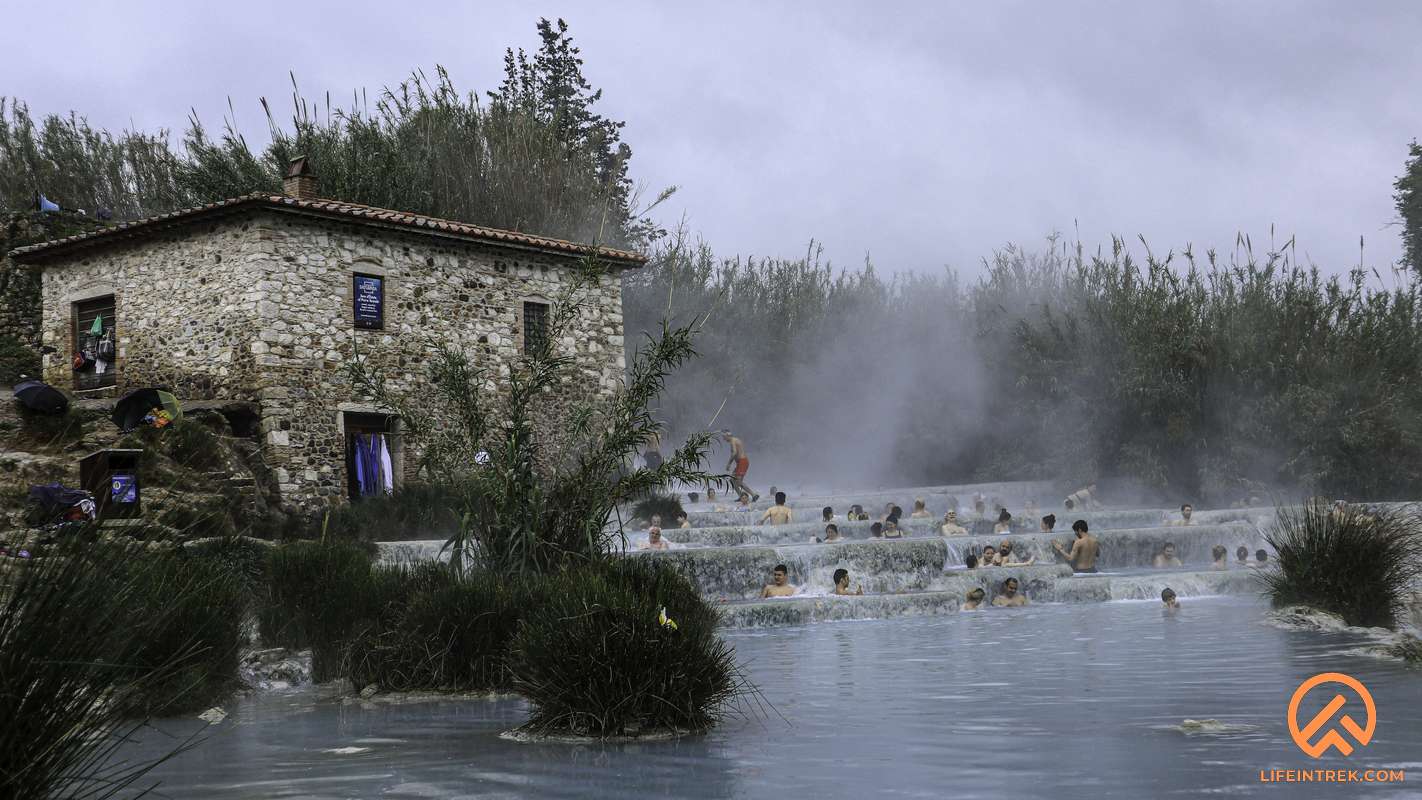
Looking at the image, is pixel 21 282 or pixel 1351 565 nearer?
pixel 1351 565

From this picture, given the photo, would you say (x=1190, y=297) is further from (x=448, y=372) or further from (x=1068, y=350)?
(x=448, y=372)

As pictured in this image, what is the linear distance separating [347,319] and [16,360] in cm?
778

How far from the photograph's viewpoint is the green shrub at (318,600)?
10.6m

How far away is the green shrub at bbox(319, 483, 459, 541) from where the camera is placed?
63.1 ft

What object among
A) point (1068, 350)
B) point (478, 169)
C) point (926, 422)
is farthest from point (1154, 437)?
point (478, 169)

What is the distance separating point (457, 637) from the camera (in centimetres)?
938

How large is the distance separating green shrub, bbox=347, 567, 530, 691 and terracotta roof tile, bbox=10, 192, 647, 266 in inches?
396

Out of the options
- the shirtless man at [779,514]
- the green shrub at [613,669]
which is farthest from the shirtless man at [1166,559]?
the green shrub at [613,669]

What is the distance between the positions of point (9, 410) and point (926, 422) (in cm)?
2202

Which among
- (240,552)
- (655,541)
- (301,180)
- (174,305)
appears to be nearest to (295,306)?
(174,305)

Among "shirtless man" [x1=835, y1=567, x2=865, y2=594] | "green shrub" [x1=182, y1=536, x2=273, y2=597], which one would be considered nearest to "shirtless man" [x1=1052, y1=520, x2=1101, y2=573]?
"shirtless man" [x1=835, y1=567, x2=865, y2=594]

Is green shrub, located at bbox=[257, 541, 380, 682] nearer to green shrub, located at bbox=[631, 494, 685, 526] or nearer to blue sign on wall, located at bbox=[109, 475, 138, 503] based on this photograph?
blue sign on wall, located at bbox=[109, 475, 138, 503]

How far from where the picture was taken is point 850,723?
7.96 meters
